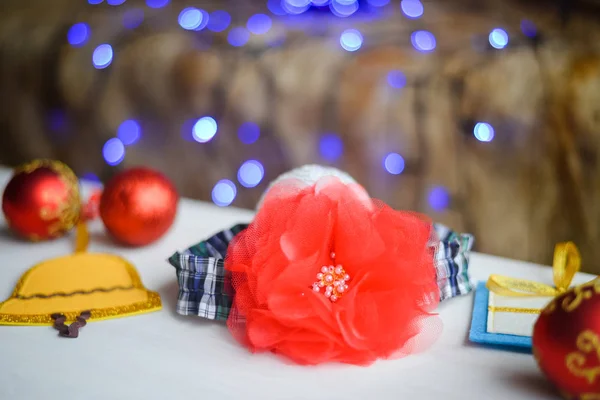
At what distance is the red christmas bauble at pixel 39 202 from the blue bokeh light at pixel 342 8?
0.65 metres

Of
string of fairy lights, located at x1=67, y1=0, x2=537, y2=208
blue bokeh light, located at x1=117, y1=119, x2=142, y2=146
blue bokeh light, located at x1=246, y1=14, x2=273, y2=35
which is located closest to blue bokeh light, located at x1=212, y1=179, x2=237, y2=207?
string of fairy lights, located at x1=67, y1=0, x2=537, y2=208

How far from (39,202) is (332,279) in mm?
463

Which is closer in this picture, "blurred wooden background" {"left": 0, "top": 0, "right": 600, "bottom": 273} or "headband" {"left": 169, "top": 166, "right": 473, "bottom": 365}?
"headband" {"left": 169, "top": 166, "right": 473, "bottom": 365}

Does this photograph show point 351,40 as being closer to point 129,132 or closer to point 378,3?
point 378,3

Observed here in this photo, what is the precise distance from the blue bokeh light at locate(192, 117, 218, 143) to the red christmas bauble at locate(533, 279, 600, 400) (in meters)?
0.77

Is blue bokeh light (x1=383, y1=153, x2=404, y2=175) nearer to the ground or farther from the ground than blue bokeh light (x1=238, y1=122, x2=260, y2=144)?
nearer to the ground

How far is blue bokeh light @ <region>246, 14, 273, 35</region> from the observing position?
1.18 meters

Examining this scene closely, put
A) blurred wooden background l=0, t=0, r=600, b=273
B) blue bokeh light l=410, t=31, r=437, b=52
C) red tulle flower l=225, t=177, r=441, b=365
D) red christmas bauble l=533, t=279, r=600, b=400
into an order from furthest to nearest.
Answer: blue bokeh light l=410, t=31, r=437, b=52, blurred wooden background l=0, t=0, r=600, b=273, red tulle flower l=225, t=177, r=441, b=365, red christmas bauble l=533, t=279, r=600, b=400

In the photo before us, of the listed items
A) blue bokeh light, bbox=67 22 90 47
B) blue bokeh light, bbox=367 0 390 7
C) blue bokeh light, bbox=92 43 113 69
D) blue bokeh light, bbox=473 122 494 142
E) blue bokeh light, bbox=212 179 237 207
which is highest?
blue bokeh light, bbox=367 0 390 7

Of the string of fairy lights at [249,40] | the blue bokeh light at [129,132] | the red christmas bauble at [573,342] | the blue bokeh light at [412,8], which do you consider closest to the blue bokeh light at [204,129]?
the string of fairy lights at [249,40]

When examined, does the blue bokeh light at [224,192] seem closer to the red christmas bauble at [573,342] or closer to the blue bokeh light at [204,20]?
the blue bokeh light at [204,20]

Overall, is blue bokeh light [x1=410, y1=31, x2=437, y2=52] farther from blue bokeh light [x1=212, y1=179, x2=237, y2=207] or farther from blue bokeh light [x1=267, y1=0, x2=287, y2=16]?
blue bokeh light [x1=212, y1=179, x2=237, y2=207]

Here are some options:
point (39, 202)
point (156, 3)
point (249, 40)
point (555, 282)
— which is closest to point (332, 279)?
point (555, 282)

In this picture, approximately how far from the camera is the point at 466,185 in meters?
1.01
